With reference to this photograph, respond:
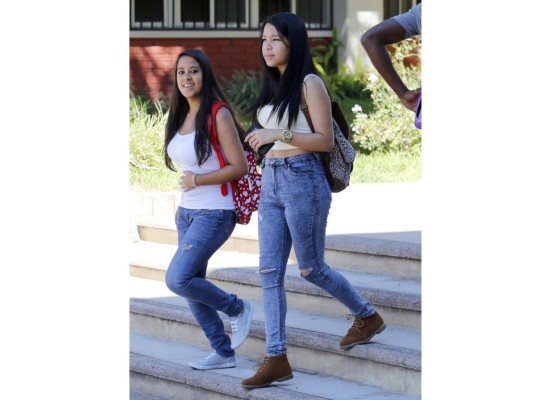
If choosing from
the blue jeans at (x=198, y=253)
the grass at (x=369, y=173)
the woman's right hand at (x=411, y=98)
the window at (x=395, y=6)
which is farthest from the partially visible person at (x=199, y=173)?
the window at (x=395, y=6)

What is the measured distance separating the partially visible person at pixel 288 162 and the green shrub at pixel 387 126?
6.98 meters

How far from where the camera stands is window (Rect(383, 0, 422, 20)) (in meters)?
20.3

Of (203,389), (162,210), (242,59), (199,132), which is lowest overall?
(203,389)

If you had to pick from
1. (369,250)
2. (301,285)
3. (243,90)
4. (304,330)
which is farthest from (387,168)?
(243,90)

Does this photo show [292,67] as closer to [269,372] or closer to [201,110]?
[201,110]

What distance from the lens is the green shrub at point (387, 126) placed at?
12516 mm

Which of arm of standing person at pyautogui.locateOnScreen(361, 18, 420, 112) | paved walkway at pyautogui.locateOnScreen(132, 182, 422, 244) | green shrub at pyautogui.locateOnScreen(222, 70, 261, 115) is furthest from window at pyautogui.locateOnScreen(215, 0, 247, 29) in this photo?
arm of standing person at pyautogui.locateOnScreen(361, 18, 420, 112)

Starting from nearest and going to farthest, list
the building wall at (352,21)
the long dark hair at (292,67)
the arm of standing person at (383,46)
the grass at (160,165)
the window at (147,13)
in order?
the arm of standing person at (383,46), the long dark hair at (292,67), the grass at (160,165), the window at (147,13), the building wall at (352,21)

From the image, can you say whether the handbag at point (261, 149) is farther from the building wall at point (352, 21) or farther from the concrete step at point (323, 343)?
the building wall at point (352, 21)
